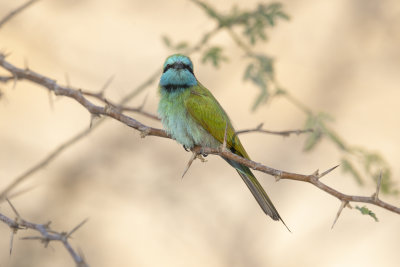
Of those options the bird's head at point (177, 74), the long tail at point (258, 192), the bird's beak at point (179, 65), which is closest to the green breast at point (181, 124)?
the bird's head at point (177, 74)

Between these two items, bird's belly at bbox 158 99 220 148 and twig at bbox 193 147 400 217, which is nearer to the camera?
twig at bbox 193 147 400 217

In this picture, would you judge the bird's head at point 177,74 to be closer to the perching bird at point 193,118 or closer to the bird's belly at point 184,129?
the perching bird at point 193,118

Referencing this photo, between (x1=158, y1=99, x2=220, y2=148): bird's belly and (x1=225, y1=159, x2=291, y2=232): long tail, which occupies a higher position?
(x1=158, y1=99, x2=220, y2=148): bird's belly

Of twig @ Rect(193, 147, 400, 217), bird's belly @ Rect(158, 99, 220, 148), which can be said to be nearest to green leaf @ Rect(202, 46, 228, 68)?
bird's belly @ Rect(158, 99, 220, 148)

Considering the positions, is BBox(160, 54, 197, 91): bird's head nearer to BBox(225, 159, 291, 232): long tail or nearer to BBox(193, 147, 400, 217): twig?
BBox(225, 159, 291, 232): long tail

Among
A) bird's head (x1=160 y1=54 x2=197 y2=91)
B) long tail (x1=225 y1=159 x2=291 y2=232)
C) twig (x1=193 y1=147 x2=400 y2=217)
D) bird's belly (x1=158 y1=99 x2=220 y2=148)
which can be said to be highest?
bird's head (x1=160 y1=54 x2=197 y2=91)

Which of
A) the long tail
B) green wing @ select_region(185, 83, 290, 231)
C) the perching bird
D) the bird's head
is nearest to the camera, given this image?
the long tail

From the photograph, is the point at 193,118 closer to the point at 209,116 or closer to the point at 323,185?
the point at 209,116

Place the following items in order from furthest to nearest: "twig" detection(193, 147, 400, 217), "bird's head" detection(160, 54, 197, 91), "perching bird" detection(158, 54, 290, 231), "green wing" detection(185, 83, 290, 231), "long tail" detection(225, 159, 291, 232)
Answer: "bird's head" detection(160, 54, 197, 91) → "perching bird" detection(158, 54, 290, 231) → "green wing" detection(185, 83, 290, 231) → "long tail" detection(225, 159, 291, 232) → "twig" detection(193, 147, 400, 217)

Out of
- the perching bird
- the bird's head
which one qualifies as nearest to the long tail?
the perching bird

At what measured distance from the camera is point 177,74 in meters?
4.45

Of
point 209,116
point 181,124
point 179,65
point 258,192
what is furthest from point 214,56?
point 258,192

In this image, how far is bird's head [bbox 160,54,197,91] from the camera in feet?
14.5

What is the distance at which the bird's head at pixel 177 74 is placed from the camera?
4411 mm
